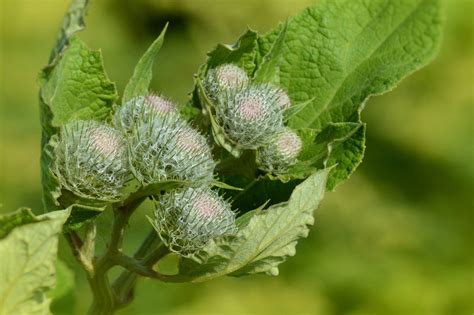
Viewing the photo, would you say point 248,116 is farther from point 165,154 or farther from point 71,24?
point 71,24

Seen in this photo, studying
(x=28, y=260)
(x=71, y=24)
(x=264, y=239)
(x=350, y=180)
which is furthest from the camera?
(x=350, y=180)

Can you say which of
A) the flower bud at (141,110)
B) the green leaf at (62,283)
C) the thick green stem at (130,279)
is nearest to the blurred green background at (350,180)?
the green leaf at (62,283)

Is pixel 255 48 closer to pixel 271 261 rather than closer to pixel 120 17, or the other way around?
pixel 271 261

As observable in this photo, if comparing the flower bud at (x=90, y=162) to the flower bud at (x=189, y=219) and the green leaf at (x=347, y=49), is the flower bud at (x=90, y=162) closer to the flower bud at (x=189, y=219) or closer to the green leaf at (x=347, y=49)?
the flower bud at (x=189, y=219)

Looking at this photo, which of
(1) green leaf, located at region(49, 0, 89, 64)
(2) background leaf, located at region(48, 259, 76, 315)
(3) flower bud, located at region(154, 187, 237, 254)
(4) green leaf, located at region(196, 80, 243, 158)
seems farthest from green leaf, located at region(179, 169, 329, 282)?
(2) background leaf, located at region(48, 259, 76, 315)

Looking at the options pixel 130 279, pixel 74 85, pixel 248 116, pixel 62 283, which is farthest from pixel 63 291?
pixel 248 116
